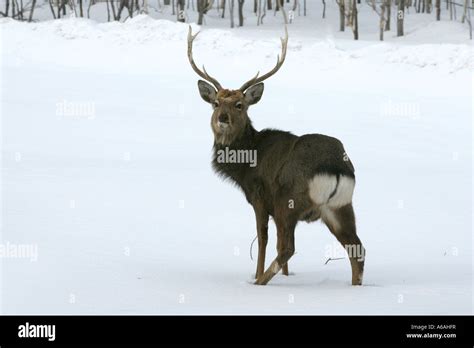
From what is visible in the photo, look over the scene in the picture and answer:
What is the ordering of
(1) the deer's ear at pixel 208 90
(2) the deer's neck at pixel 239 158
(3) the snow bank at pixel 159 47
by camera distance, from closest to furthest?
(2) the deer's neck at pixel 239 158 < (1) the deer's ear at pixel 208 90 < (3) the snow bank at pixel 159 47

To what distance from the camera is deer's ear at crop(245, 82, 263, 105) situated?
372 inches

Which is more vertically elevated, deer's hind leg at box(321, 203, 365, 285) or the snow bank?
the snow bank

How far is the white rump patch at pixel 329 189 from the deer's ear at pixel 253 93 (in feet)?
4.08

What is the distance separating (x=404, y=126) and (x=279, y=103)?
294cm

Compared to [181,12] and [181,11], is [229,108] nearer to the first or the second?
[181,12]

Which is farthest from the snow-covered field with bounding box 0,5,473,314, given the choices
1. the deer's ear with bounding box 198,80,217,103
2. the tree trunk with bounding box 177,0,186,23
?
the tree trunk with bounding box 177,0,186,23

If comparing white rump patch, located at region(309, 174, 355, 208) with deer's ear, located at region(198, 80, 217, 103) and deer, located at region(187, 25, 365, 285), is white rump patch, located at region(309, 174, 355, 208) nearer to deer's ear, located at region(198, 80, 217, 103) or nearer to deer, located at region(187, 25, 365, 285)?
deer, located at region(187, 25, 365, 285)

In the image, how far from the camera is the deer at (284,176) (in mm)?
8633

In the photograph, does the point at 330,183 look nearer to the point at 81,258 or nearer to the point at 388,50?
the point at 81,258

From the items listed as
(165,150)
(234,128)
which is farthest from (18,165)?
(234,128)

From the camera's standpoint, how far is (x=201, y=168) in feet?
54.6

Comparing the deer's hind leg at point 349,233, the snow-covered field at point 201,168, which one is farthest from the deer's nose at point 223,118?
the snow-covered field at point 201,168

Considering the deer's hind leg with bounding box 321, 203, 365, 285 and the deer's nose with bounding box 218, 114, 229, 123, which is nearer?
the deer's hind leg with bounding box 321, 203, 365, 285

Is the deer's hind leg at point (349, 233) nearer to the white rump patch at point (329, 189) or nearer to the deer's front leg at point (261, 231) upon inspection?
the white rump patch at point (329, 189)
